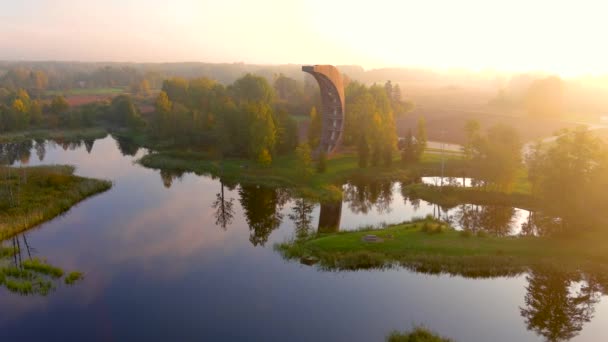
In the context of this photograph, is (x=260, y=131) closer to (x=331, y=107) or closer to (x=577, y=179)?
(x=331, y=107)

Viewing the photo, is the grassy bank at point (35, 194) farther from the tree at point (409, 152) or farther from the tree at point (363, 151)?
the tree at point (409, 152)

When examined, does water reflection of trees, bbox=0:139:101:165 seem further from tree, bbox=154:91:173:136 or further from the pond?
the pond

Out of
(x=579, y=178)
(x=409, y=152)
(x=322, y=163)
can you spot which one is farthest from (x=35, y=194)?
(x=579, y=178)

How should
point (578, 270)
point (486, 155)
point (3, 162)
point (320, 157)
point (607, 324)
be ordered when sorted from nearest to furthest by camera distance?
1. point (607, 324)
2. point (578, 270)
3. point (486, 155)
4. point (320, 157)
5. point (3, 162)

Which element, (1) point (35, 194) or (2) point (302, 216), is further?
(1) point (35, 194)

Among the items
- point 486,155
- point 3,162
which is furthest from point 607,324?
point 3,162

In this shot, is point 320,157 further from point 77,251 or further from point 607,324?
point 607,324
